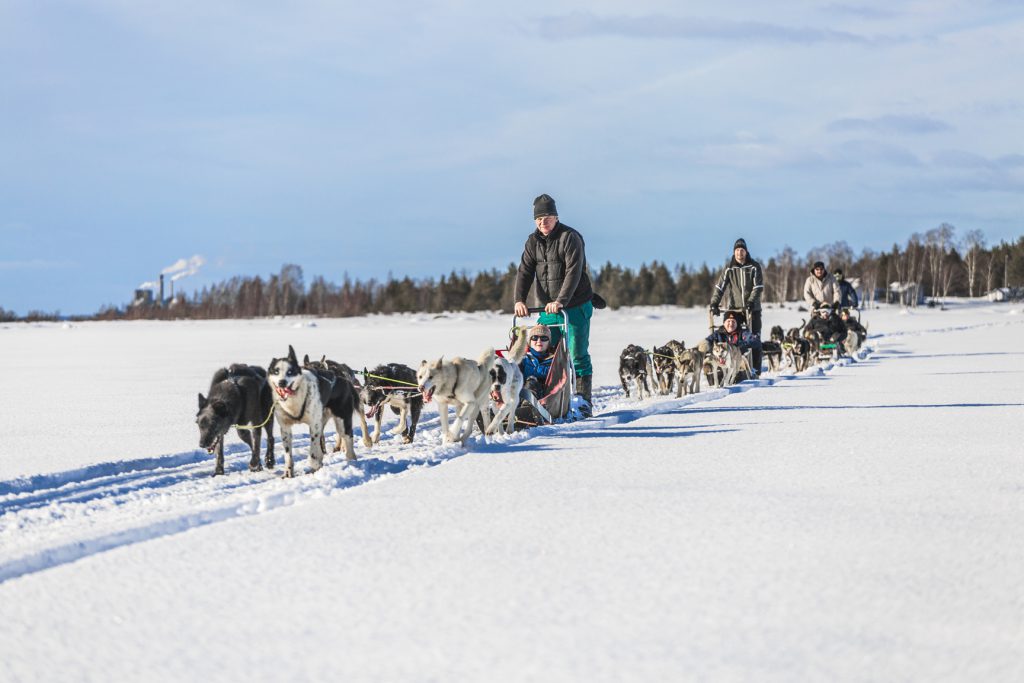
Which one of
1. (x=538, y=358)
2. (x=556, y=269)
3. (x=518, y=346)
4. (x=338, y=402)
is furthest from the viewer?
(x=556, y=269)

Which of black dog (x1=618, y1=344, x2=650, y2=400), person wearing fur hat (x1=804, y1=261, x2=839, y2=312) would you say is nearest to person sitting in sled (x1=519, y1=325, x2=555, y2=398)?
black dog (x1=618, y1=344, x2=650, y2=400)

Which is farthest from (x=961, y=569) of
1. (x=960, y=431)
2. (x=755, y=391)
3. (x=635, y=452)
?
(x=755, y=391)

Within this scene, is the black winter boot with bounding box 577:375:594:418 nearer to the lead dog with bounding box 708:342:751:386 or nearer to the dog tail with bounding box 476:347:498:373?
the dog tail with bounding box 476:347:498:373

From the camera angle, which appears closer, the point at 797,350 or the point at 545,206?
the point at 545,206

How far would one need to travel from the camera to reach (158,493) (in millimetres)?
5133

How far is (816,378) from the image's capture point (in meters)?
13.3

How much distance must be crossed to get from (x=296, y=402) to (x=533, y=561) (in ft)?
9.29

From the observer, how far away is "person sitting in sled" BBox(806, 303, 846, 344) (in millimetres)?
16953

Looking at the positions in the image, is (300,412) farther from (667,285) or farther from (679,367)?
(667,285)

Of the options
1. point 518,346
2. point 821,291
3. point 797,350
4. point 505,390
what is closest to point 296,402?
point 505,390

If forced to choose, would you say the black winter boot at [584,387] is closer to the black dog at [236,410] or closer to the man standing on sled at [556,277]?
the man standing on sled at [556,277]

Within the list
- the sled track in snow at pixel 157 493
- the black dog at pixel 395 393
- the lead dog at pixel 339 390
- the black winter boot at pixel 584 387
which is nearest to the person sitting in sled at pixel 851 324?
the black winter boot at pixel 584 387

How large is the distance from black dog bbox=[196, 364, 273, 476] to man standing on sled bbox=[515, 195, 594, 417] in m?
2.57

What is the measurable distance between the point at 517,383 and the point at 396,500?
3107mm
